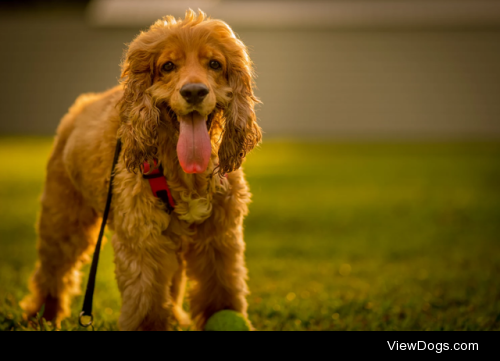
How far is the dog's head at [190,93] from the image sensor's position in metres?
3.48

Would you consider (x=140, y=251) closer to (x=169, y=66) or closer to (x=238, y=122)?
(x=238, y=122)

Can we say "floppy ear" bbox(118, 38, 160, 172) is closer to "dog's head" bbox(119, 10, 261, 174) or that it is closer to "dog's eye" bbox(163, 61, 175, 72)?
"dog's head" bbox(119, 10, 261, 174)

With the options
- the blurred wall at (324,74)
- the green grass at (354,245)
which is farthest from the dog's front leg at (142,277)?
the blurred wall at (324,74)

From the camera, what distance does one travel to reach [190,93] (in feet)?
11.0

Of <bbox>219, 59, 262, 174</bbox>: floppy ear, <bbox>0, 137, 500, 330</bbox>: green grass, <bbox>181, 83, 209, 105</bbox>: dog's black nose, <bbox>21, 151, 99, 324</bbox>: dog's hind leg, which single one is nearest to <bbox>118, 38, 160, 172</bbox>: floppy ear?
<bbox>181, 83, 209, 105</bbox>: dog's black nose

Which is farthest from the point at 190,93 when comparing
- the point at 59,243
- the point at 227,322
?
the point at 59,243

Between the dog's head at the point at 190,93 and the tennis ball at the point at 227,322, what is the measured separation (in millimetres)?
1115

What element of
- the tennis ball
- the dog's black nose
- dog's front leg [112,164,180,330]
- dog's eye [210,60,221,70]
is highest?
dog's eye [210,60,221,70]

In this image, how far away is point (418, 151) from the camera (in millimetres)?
19672

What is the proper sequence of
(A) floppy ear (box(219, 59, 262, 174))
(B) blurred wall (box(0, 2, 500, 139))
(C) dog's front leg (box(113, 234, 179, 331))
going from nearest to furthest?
(A) floppy ear (box(219, 59, 262, 174))
(C) dog's front leg (box(113, 234, 179, 331))
(B) blurred wall (box(0, 2, 500, 139))

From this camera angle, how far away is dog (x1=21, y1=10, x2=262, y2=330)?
3541 mm
